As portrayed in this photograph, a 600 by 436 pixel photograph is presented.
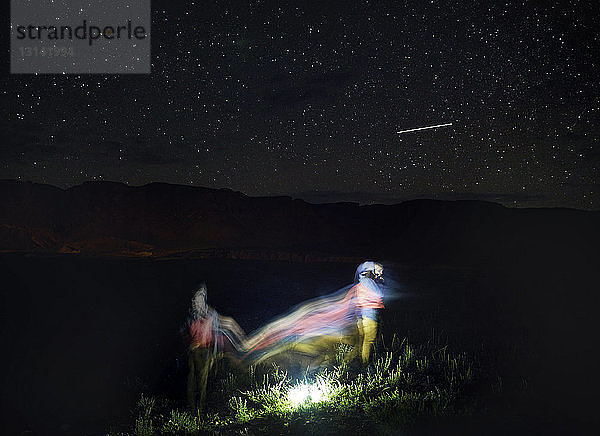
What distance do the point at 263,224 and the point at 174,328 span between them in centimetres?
7528

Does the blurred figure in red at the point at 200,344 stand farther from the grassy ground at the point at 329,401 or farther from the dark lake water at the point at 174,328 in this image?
the dark lake water at the point at 174,328

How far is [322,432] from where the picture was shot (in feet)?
17.6

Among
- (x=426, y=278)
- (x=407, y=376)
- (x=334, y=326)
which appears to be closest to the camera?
(x=407, y=376)

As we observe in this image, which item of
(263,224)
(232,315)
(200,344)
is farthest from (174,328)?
(263,224)

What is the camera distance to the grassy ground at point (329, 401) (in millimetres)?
5684

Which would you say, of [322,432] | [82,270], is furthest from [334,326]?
[82,270]

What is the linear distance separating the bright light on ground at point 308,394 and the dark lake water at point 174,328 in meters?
2.17

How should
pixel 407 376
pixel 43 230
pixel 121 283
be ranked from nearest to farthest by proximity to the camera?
1. pixel 407 376
2. pixel 121 283
3. pixel 43 230

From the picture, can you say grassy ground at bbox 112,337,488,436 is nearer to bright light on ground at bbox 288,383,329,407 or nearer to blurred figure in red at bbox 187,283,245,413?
bright light on ground at bbox 288,383,329,407

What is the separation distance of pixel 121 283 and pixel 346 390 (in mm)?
24952

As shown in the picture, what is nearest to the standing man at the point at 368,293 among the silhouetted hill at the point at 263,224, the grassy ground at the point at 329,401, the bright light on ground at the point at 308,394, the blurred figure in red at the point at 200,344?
the grassy ground at the point at 329,401

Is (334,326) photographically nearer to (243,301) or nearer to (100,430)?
(100,430)

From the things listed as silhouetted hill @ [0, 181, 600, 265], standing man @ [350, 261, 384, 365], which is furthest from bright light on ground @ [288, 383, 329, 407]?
silhouetted hill @ [0, 181, 600, 265]

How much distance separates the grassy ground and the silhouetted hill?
5207 cm
